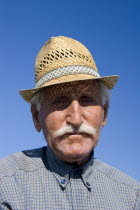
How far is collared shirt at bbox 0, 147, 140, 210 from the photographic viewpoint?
157 inches

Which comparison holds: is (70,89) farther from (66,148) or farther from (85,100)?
(66,148)

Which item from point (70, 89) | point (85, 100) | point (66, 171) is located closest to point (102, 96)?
point (85, 100)

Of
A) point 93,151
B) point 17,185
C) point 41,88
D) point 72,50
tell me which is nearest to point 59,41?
point 72,50

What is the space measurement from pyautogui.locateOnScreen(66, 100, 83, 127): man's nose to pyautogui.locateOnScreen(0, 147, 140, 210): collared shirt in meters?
0.55

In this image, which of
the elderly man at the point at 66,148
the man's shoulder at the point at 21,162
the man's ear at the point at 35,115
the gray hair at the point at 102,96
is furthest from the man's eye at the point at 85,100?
the man's shoulder at the point at 21,162

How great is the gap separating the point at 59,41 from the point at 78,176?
158 cm

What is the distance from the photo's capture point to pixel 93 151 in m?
4.52

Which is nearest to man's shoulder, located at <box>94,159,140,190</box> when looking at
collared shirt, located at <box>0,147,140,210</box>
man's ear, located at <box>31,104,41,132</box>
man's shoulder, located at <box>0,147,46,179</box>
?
collared shirt, located at <box>0,147,140,210</box>

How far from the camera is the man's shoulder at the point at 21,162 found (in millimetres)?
4219

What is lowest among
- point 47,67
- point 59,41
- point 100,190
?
point 100,190

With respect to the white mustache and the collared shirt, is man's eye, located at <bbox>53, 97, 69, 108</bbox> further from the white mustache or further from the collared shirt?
the collared shirt

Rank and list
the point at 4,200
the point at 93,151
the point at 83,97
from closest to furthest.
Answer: the point at 4,200 → the point at 83,97 → the point at 93,151

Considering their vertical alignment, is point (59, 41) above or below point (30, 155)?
above

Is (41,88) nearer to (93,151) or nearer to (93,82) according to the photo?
(93,82)
